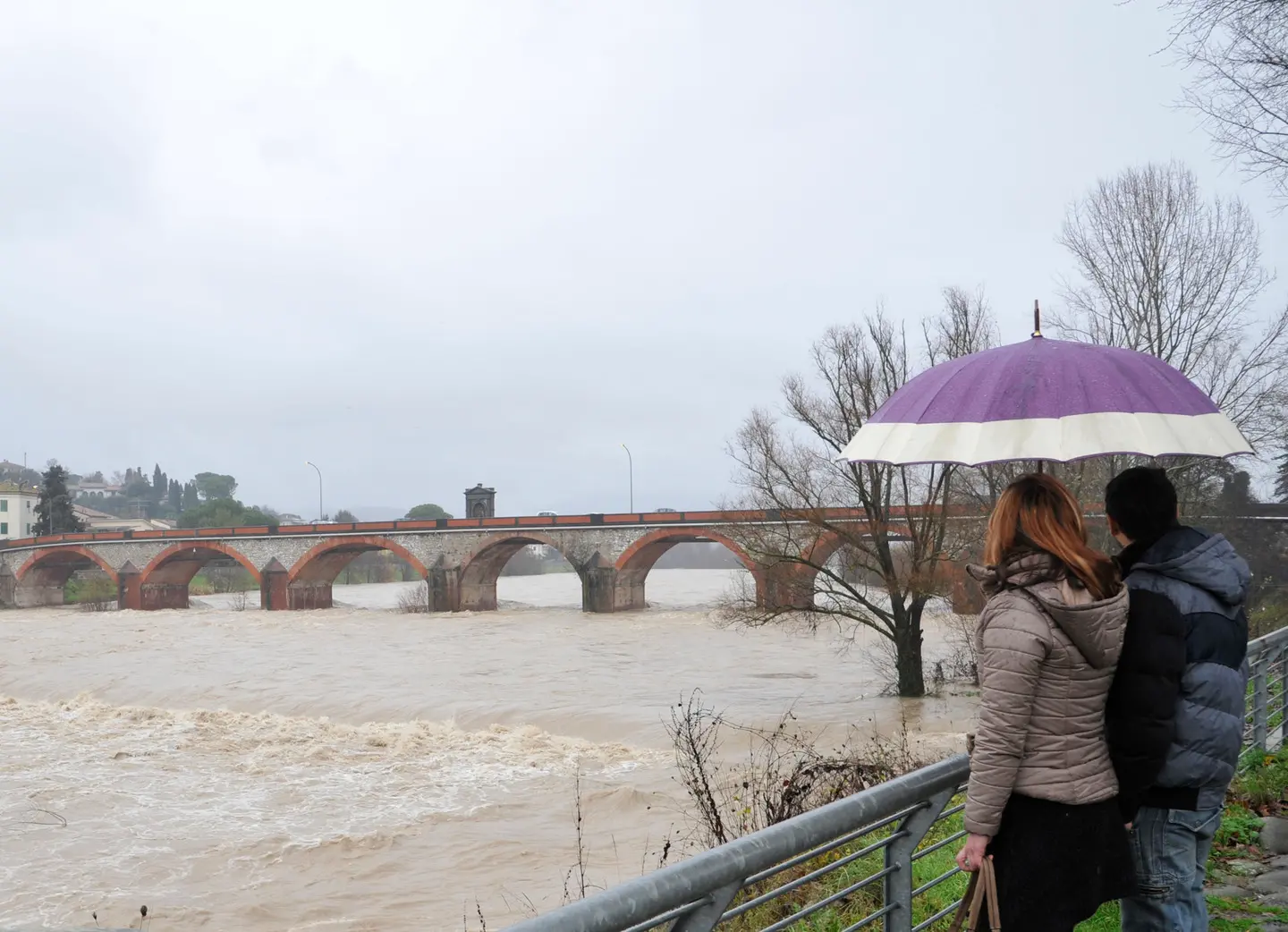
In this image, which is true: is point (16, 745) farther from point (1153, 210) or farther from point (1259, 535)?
point (1259, 535)

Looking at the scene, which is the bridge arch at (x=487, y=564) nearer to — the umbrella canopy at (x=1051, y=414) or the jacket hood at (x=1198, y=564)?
the umbrella canopy at (x=1051, y=414)

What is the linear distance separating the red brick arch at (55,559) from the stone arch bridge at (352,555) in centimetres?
6

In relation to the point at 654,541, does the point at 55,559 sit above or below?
below

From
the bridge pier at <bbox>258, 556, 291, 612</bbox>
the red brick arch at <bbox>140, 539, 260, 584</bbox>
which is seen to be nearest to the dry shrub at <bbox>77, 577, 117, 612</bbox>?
the red brick arch at <bbox>140, 539, 260, 584</bbox>

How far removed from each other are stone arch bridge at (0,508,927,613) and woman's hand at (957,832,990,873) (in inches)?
1393

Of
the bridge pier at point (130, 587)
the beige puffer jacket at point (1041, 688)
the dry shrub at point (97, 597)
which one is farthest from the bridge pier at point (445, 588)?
the beige puffer jacket at point (1041, 688)

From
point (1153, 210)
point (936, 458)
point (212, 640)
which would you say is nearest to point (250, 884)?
point (936, 458)

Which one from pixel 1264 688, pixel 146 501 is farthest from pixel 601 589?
pixel 146 501

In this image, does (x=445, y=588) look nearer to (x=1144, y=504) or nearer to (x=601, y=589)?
(x=601, y=589)

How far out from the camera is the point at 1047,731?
248cm

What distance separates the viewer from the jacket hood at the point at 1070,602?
95.3 inches

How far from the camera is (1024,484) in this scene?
8.42ft

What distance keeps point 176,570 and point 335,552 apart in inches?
379

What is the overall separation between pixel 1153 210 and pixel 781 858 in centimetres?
2353
